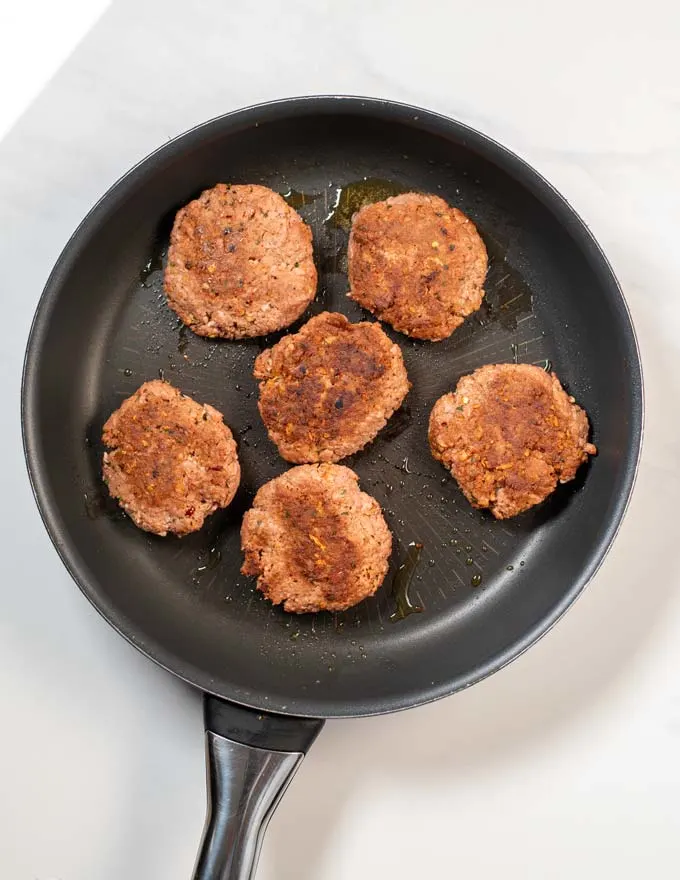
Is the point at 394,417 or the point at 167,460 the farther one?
the point at 394,417

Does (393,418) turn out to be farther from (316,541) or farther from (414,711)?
(414,711)

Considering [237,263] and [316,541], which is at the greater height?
[237,263]

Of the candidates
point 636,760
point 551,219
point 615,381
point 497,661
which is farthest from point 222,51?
point 636,760

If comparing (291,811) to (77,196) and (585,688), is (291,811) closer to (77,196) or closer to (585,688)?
(585,688)

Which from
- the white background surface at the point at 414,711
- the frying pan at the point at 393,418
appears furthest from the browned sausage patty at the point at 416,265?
the white background surface at the point at 414,711

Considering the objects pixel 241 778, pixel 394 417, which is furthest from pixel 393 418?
pixel 241 778

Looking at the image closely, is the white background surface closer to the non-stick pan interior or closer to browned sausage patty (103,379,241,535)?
the non-stick pan interior
